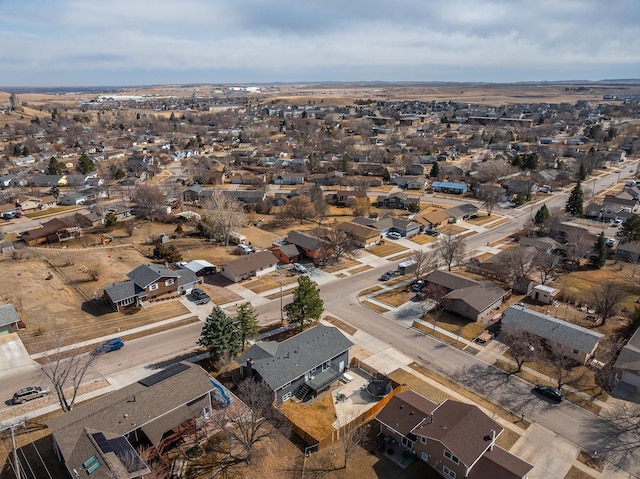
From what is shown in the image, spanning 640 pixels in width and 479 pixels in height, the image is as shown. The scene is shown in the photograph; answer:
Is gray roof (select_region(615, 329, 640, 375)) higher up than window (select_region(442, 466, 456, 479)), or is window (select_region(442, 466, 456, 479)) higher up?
gray roof (select_region(615, 329, 640, 375))

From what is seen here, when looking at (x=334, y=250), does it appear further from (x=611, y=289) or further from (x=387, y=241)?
(x=611, y=289)

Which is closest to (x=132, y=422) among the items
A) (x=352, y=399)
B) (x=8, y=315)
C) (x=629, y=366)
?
(x=352, y=399)

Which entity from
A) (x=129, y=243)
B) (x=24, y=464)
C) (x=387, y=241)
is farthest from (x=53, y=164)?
(x=24, y=464)

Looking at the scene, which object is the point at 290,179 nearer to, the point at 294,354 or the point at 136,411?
the point at 294,354

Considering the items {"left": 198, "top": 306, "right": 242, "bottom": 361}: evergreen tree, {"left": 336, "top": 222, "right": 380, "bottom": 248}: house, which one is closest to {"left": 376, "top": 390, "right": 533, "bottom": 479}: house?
{"left": 198, "top": 306, "right": 242, "bottom": 361}: evergreen tree

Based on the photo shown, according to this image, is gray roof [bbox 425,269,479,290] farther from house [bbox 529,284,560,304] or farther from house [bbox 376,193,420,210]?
house [bbox 376,193,420,210]

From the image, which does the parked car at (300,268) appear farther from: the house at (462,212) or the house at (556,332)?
the house at (462,212)
